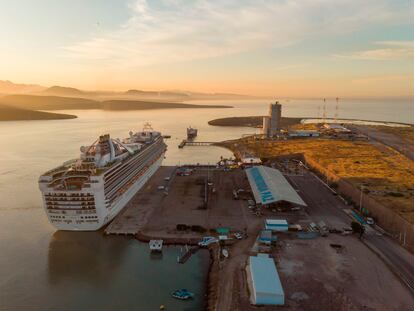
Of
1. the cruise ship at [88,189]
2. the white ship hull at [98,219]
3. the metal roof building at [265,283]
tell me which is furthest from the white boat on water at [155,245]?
the metal roof building at [265,283]

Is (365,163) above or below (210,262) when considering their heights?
above

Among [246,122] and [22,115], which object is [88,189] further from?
[22,115]

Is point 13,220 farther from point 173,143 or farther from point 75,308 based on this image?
point 173,143

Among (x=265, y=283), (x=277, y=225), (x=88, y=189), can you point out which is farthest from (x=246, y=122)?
(x=265, y=283)

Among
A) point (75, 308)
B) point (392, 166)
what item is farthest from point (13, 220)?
point (392, 166)

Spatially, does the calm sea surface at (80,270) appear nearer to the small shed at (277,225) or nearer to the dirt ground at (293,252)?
the dirt ground at (293,252)

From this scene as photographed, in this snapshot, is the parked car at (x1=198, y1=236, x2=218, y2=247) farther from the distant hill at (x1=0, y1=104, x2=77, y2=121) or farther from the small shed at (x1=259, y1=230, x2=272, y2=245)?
the distant hill at (x1=0, y1=104, x2=77, y2=121)

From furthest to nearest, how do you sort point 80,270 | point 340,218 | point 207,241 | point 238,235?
point 340,218 < point 238,235 < point 207,241 < point 80,270

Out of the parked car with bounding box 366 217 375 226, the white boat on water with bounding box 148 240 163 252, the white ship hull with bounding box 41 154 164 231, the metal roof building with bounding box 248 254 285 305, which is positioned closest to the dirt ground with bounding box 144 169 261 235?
the white boat on water with bounding box 148 240 163 252
